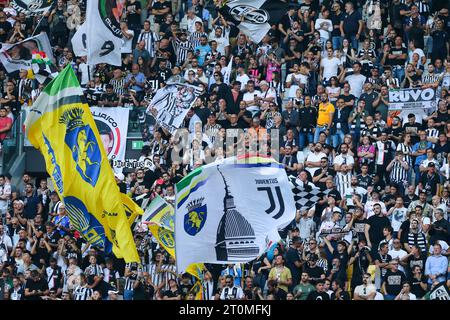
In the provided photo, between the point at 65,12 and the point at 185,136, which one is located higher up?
the point at 65,12

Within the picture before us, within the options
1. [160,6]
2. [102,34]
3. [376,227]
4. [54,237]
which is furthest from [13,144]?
[376,227]

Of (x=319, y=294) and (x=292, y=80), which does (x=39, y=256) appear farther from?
(x=292, y=80)

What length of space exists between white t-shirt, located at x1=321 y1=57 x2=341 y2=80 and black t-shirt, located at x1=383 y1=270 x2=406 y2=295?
566 cm

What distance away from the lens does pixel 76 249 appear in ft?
90.1

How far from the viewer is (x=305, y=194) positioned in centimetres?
2616

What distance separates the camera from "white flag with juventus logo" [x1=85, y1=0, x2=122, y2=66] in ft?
100

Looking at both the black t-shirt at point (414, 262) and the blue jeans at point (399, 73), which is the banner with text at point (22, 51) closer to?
the blue jeans at point (399, 73)

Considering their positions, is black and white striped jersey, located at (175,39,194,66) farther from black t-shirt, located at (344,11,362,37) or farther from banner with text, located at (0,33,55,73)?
black t-shirt, located at (344,11,362,37)

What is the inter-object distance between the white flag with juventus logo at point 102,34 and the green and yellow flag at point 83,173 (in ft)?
20.8

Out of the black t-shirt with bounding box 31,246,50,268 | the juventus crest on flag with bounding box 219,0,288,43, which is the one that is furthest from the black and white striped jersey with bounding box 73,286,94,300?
the juventus crest on flag with bounding box 219,0,288,43
